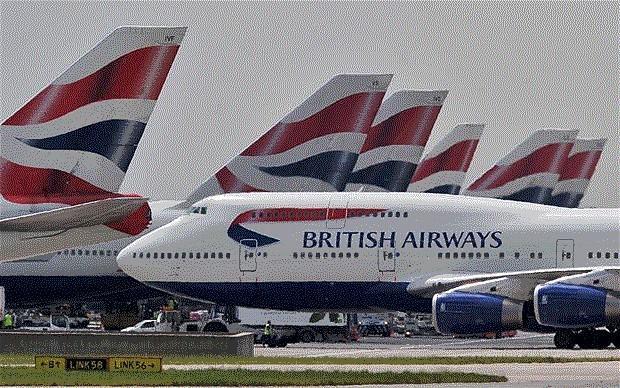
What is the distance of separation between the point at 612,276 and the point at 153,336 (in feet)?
52.8

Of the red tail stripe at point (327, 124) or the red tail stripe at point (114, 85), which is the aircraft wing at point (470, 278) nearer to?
the red tail stripe at point (327, 124)

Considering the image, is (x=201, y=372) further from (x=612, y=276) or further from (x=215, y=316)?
(x=215, y=316)

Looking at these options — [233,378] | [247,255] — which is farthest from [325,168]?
[233,378]

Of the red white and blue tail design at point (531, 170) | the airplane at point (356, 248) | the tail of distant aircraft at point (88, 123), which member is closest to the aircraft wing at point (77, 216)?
the tail of distant aircraft at point (88, 123)

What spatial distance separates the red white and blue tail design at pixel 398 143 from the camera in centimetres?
7612

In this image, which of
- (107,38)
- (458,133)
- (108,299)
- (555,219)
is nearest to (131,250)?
(108,299)

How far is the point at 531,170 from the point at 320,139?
30.1 m

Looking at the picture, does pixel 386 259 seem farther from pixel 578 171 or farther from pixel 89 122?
pixel 578 171

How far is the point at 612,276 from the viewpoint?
54594 mm

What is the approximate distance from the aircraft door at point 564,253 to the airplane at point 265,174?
1158 centimetres

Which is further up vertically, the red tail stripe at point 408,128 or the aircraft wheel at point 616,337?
the red tail stripe at point 408,128

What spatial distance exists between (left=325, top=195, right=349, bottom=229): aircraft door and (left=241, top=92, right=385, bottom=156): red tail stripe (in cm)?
719

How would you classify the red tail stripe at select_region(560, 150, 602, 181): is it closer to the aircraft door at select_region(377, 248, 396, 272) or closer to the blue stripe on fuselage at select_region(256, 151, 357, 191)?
the blue stripe on fuselage at select_region(256, 151, 357, 191)

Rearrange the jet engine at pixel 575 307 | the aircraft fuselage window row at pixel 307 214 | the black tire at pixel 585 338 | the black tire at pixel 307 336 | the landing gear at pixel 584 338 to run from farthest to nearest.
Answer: the black tire at pixel 307 336 → the aircraft fuselage window row at pixel 307 214 → the black tire at pixel 585 338 → the landing gear at pixel 584 338 → the jet engine at pixel 575 307
